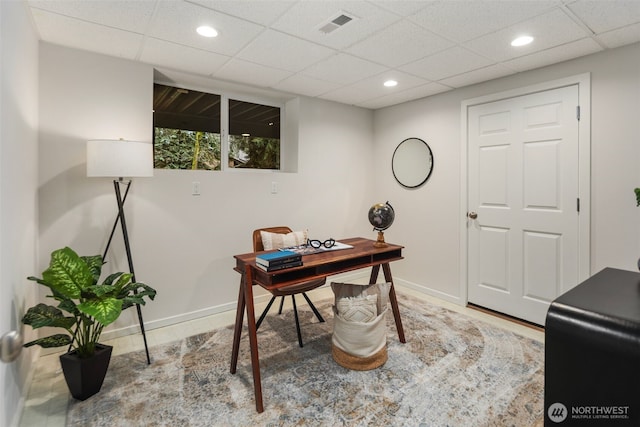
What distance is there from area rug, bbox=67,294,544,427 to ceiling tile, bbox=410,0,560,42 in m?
2.24

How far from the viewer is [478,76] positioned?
3061mm

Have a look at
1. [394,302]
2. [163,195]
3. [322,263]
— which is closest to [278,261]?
[322,263]

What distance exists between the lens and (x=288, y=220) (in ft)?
12.1

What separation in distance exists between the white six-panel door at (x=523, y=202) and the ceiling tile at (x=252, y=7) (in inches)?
88.4

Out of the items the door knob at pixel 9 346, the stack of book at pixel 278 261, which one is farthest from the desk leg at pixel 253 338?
the door knob at pixel 9 346

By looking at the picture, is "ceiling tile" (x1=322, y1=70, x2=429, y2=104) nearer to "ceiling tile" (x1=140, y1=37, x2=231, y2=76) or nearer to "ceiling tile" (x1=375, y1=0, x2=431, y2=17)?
"ceiling tile" (x1=375, y1=0, x2=431, y2=17)

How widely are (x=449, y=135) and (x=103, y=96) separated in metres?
3.21

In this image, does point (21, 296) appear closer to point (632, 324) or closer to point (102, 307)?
point (102, 307)

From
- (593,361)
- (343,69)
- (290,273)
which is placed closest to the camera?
(593,361)

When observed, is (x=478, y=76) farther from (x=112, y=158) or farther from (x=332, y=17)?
(x=112, y=158)

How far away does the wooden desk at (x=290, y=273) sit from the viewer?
1.91 metres

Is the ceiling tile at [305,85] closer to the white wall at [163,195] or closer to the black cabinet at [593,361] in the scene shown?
the white wall at [163,195]

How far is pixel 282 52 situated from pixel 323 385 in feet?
7.73

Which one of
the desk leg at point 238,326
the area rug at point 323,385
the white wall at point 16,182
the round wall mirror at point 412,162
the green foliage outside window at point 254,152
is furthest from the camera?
the round wall mirror at point 412,162
